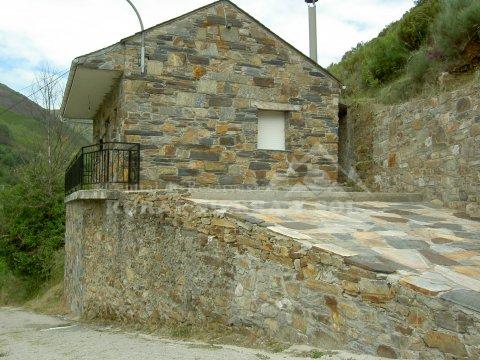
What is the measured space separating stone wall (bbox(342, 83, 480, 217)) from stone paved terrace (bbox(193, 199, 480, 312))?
0.57 m

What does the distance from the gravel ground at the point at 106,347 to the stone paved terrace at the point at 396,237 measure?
874mm

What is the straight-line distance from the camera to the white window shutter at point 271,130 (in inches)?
421

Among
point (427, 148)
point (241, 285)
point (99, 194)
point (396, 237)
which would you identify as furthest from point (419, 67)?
point (241, 285)

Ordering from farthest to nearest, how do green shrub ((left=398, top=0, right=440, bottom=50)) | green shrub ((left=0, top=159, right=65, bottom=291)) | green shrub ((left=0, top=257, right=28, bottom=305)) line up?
green shrub ((left=0, top=159, right=65, bottom=291))
green shrub ((left=0, top=257, right=28, bottom=305))
green shrub ((left=398, top=0, right=440, bottom=50))

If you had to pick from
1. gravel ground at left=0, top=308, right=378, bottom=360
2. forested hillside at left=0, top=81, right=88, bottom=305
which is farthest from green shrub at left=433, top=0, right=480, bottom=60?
forested hillside at left=0, top=81, right=88, bottom=305

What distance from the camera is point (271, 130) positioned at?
35.4ft

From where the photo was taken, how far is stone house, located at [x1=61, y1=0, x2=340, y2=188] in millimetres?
9648

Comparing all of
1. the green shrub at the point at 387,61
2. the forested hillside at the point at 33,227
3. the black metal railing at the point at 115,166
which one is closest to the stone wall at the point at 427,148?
the green shrub at the point at 387,61

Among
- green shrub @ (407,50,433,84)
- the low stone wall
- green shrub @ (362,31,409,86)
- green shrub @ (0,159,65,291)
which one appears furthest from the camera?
green shrub @ (0,159,65,291)

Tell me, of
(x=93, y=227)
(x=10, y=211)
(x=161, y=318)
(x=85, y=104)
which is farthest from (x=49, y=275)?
(x=161, y=318)

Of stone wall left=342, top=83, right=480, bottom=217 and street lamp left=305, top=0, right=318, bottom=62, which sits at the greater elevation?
street lamp left=305, top=0, right=318, bottom=62

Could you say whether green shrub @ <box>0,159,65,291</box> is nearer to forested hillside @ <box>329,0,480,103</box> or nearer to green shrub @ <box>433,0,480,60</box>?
forested hillside @ <box>329,0,480,103</box>

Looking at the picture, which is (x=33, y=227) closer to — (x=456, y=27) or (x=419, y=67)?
(x=419, y=67)

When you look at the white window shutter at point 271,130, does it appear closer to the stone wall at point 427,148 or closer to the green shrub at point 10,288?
the stone wall at point 427,148
